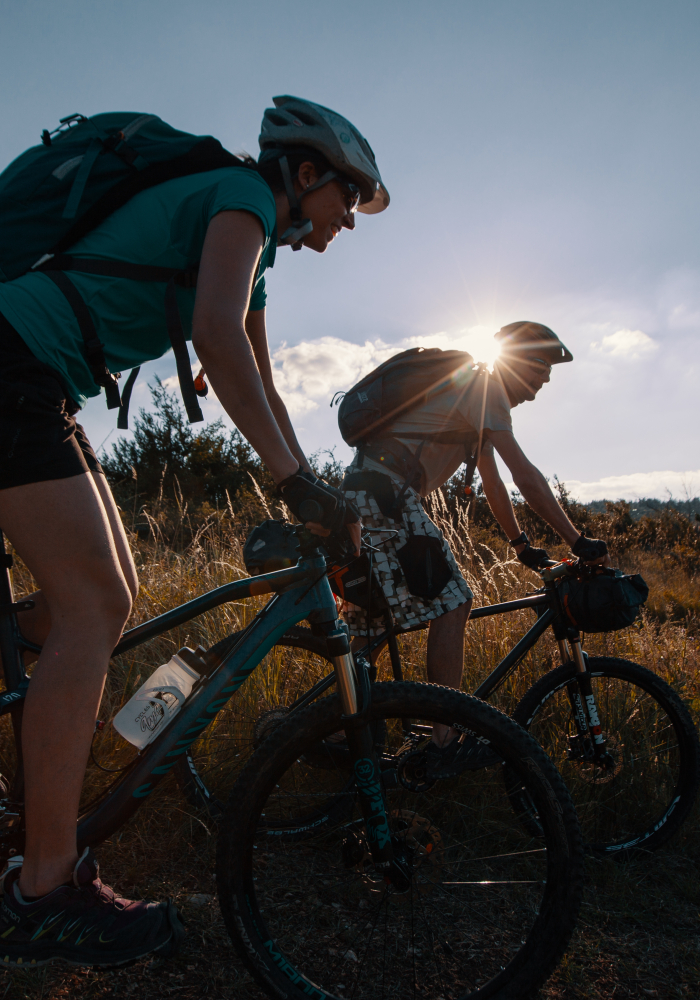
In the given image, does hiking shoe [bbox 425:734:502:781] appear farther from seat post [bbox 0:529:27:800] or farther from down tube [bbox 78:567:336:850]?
seat post [bbox 0:529:27:800]

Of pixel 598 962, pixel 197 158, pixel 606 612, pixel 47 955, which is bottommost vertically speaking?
pixel 598 962

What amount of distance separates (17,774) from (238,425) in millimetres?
1225

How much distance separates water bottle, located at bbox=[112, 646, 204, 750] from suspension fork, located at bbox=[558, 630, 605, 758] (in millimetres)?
1814

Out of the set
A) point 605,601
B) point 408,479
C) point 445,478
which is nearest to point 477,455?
point 445,478

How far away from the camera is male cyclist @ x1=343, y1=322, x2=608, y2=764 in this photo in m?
2.55

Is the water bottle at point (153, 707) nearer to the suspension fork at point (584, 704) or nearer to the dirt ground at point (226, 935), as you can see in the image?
the dirt ground at point (226, 935)

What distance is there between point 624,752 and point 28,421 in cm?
298

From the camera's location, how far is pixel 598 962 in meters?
1.87

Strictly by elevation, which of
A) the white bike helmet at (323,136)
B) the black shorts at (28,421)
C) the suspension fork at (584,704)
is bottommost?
the suspension fork at (584,704)

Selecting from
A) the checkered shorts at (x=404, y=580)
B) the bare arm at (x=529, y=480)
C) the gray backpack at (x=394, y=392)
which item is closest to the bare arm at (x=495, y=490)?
the bare arm at (x=529, y=480)

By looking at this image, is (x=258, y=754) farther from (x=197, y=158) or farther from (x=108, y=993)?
(x=197, y=158)

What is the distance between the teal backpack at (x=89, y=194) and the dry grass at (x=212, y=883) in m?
1.68

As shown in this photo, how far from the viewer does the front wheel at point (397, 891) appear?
1.53m

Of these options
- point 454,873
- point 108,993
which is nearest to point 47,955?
point 108,993
